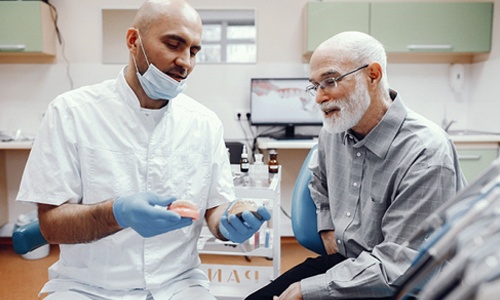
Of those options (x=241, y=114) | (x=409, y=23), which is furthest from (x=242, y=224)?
(x=409, y=23)

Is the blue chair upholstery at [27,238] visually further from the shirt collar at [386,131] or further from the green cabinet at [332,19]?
the green cabinet at [332,19]

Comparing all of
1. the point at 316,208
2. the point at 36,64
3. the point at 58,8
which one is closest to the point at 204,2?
the point at 58,8

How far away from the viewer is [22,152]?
332 centimetres

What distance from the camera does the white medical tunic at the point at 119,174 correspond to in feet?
3.65

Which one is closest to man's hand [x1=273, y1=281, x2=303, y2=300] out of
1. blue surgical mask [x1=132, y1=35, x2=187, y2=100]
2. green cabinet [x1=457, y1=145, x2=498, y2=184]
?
blue surgical mask [x1=132, y1=35, x2=187, y2=100]

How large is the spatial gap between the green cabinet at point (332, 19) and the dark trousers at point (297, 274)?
208cm

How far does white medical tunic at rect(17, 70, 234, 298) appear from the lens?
111cm

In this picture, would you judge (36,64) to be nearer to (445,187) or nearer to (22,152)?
(22,152)

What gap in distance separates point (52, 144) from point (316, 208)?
95 centimetres

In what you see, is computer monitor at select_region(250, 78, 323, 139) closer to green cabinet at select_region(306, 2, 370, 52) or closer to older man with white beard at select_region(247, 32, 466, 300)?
green cabinet at select_region(306, 2, 370, 52)

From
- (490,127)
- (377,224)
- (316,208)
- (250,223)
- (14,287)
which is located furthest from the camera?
(490,127)

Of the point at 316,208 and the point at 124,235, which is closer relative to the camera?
the point at 124,235

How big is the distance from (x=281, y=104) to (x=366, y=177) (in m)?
2.04

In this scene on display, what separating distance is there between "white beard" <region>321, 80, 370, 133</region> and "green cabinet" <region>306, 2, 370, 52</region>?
6.19ft
